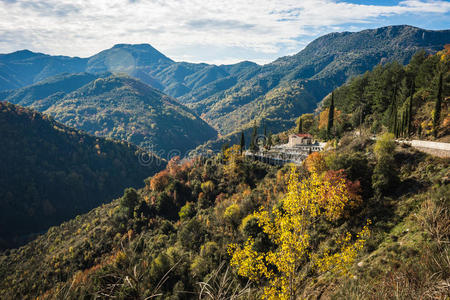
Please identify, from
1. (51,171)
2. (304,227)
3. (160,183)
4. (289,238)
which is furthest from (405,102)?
(51,171)

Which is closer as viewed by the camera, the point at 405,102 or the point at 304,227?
the point at 304,227

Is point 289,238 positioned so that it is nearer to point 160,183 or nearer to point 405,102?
point 405,102

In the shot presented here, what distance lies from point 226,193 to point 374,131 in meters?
37.5

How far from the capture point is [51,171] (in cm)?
15688

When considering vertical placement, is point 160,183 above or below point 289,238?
below

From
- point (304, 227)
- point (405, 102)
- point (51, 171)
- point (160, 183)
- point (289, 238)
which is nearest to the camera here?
point (289, 238)

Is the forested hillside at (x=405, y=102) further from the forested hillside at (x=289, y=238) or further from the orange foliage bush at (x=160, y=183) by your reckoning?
the orange foliage bush at (x=160, y=183)

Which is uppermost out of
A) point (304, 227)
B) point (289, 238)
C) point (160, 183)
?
point (289, 238)

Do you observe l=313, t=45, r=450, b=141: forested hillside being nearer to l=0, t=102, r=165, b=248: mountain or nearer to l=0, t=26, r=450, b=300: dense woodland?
l=0, t=26, r=450, b=300: dense woodland

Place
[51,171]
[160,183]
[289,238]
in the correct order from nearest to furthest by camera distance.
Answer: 1. [289,238]
2. [160,183]
3. [51,171]

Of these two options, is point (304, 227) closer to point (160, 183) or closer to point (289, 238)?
point (289, 238)

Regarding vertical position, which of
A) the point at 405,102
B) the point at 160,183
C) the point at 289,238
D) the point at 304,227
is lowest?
the point at 160,183

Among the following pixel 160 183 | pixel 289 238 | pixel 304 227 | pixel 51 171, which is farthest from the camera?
pixel 51 171

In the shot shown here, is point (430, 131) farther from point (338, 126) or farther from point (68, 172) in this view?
point (68, 172)
